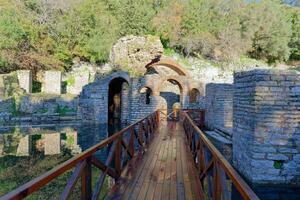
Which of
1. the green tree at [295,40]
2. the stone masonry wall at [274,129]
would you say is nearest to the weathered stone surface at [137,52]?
the stone masonry wall at [274,129]

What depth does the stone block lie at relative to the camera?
23.2 m

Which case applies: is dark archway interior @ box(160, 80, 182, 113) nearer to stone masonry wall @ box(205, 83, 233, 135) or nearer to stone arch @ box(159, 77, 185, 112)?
stone arch @ box(159, 77, 185, 112)

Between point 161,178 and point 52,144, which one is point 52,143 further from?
point 161,178

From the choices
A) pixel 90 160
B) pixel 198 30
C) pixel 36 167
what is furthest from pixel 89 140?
pixel 198 30

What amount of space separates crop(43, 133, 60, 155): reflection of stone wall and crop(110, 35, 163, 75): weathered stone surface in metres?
8.39

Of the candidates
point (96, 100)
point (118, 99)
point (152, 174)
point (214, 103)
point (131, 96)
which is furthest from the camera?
point (118, 99)

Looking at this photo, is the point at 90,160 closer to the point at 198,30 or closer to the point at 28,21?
the point at 28,21

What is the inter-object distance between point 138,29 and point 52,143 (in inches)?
952

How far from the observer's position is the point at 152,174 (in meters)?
4.99

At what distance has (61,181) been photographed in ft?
21.9

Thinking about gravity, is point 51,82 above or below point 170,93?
above

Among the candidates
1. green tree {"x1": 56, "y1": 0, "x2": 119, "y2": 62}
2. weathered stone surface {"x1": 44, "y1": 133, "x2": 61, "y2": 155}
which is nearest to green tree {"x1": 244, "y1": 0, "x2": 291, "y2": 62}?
green tree {"x1": 56, "y1": 0, "x2": 119, "y2": 62}

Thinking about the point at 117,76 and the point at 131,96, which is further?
the point at 117,76

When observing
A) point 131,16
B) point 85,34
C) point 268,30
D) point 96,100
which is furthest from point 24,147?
point 268,30
